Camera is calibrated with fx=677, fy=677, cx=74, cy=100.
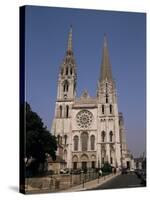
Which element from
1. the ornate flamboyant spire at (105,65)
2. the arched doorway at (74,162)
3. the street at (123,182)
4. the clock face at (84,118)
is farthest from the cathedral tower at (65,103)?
the street at (123,182)

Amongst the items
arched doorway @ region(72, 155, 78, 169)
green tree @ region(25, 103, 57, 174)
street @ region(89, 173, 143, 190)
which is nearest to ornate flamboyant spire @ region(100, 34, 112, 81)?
green tree @ region(25, 103, 57, 174)

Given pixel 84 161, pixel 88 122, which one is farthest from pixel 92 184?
pixel 88 122

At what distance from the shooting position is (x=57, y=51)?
18.8 meters

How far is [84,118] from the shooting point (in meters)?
19.1

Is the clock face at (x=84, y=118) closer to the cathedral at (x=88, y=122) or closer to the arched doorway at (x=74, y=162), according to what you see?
the cathedral at (x=88, y=122)

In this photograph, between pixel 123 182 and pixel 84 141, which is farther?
pixel 123 182

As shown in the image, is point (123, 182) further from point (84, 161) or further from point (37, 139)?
point (37, 139)

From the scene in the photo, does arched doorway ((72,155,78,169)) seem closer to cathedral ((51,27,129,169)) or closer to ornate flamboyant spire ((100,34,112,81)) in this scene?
cathedral ((51,27,129,169))

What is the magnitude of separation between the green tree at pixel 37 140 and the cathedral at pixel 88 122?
25cm

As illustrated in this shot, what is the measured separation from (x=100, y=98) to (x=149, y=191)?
3079 mm

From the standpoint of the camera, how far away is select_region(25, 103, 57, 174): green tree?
59.6 ft

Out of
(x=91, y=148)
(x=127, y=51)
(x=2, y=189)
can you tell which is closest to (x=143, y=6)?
(x=127, y=51)

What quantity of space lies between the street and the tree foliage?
1725mm

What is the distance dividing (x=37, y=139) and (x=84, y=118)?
1449mm
